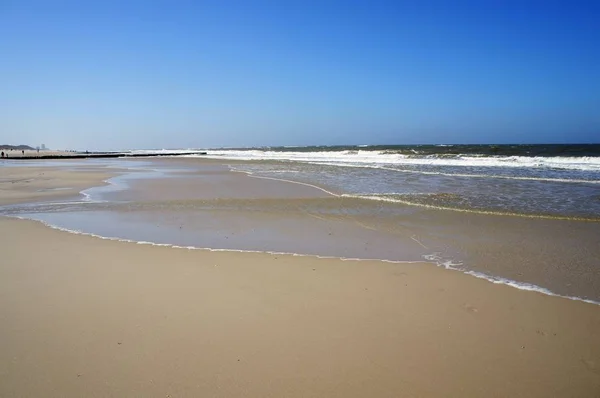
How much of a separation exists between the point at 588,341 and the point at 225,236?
5.67 meters

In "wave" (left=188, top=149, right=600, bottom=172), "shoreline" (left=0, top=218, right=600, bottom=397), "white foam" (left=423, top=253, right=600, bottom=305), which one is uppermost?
"wave" (left=188, top=149, right=600, bottom=172)

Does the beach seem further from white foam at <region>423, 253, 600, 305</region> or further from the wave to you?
A: the wave

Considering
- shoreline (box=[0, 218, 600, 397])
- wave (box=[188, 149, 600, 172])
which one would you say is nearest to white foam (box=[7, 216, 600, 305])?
shoreline (box=[0, 218, 600, 397])

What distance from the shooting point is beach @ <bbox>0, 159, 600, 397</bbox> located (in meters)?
2.80

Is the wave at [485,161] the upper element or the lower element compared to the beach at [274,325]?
upper

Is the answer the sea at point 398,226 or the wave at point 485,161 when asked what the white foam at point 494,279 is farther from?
the wave at point 485,161

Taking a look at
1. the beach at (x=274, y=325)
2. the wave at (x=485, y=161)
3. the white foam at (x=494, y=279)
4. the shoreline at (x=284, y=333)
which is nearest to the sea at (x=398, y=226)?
the white foam at (x=494, y=279)

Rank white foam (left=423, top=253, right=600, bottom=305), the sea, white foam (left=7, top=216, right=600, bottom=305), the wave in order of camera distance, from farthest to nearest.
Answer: the wave < the sea < white foam (left=7, top=216, right=600, bottom=305) < white foam (left=423, top=253, right=600, bottom=305)

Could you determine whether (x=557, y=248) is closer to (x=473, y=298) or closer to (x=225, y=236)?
(x=473, y=298)

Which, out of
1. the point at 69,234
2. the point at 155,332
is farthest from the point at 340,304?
the point at 69,234

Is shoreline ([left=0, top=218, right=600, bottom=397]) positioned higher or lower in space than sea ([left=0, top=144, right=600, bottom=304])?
lower

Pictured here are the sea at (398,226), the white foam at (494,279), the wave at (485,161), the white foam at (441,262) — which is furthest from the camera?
the wave at (485,161)

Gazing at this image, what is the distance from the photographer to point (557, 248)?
652cm

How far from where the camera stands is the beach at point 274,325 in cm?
280
